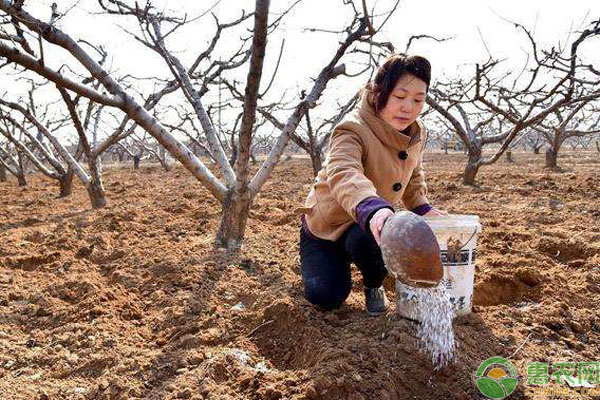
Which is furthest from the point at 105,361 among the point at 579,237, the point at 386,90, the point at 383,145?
the point at 579,237

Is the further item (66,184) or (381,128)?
(66,184)

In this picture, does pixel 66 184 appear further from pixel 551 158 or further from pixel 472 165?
pixel 551 158

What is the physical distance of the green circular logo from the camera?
5.10 ft

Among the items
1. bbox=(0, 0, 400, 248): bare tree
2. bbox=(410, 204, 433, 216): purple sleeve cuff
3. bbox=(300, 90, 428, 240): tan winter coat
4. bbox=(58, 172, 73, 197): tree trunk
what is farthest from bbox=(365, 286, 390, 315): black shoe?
bbox=(58, 172, 73, 197): tree trunk

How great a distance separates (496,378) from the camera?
5.28 ft

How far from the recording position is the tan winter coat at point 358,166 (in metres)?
1.58

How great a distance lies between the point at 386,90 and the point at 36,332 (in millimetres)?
1903

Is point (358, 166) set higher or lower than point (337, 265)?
higher

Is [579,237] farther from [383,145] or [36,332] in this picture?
[36,332]

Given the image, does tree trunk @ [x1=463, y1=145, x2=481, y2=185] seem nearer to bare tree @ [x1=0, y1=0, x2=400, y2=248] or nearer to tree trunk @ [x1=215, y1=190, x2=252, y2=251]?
bare tree @ [x1=0, y1=0, x2=400, y2=248]

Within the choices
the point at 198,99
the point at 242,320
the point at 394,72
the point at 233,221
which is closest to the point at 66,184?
the point at 198,99

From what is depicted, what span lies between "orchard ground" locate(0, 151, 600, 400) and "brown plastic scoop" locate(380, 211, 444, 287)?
51 cm

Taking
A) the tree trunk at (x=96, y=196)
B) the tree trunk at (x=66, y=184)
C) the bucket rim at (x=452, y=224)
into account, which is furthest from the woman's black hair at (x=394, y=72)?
the tree trunk at (x=66, y=184)

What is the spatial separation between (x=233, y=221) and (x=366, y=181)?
1.83 metres
